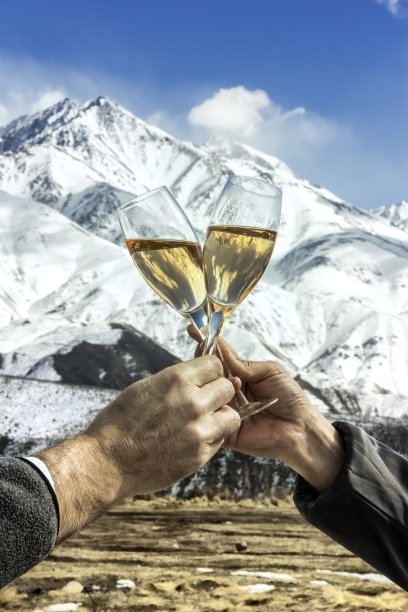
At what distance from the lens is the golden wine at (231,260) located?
0.64 metres

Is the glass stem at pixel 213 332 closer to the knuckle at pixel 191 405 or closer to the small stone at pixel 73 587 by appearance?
the knuckle at pixel 191 405

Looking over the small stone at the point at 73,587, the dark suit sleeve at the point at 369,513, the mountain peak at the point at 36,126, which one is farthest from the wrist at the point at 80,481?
the mountain peak at the point at 36,126

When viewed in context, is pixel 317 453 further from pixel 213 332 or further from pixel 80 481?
pixel 80 481

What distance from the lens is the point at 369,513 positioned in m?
0.67

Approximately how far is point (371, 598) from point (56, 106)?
36.5 m

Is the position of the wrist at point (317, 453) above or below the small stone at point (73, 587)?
above

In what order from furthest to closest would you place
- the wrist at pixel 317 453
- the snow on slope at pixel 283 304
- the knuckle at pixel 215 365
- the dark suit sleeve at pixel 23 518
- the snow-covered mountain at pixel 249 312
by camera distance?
the snow on slope at pixel 283 304, the snow-covered mountain at pixel 249 312, the wrist at pixel 317 453, the knuckle at pixel 215 365, the dark suit sleeve at pixel 23 518

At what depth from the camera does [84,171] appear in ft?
44.2

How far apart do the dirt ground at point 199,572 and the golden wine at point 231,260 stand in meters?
0.93

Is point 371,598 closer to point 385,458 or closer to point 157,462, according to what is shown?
point 385,458

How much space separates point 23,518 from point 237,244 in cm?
36

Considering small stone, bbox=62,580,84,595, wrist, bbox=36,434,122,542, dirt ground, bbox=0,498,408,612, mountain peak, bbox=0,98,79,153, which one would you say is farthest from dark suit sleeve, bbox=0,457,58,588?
mountain peak, bbox=0,98,79,153

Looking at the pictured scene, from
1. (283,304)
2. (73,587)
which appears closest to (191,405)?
(73,587)

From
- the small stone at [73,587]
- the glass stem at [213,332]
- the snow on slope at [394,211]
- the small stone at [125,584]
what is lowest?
the small stone at [73,587]
